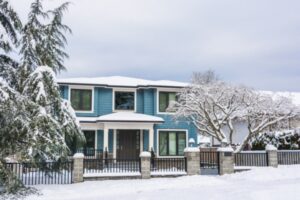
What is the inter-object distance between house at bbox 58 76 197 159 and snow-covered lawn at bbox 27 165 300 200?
760cm

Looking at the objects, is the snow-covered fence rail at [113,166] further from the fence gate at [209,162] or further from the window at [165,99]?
the window at [165,99]

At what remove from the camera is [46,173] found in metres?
14.9

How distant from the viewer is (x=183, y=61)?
31.2 m

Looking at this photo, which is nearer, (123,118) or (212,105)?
(212,105)

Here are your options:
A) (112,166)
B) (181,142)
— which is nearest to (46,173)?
(112,166)

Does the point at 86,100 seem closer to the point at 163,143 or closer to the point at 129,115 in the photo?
the point at 129,115

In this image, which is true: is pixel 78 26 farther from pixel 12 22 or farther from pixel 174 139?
pixel 174 139

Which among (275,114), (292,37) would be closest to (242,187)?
(275,114)

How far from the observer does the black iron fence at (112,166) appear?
16.2 m

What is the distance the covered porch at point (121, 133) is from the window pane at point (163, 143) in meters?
0.92

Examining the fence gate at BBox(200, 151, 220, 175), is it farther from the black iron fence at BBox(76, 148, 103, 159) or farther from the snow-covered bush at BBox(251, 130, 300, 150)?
the black iron fence at BBox(76, 148, 103, 159)

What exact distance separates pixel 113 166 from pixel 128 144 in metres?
7.04

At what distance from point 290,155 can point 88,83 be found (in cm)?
1303

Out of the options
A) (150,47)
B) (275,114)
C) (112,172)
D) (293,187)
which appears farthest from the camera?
(150,47)
